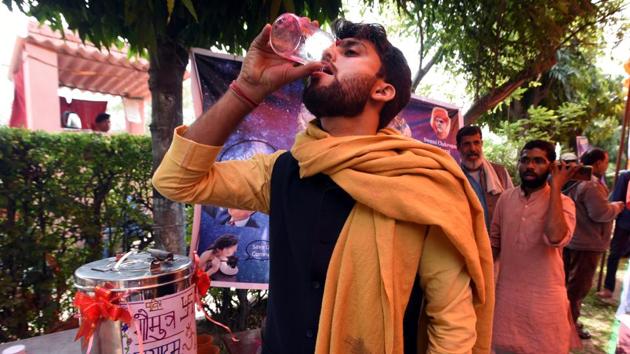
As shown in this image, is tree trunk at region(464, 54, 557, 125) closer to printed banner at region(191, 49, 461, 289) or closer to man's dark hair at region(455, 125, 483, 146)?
man's dark hair at region(455, 125, 483, 146)

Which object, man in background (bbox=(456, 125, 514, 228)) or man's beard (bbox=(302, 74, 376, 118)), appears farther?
man in background (bbox=(456, 125, 514, 228))

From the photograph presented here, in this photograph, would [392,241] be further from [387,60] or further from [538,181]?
[538,181]

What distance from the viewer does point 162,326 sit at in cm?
157

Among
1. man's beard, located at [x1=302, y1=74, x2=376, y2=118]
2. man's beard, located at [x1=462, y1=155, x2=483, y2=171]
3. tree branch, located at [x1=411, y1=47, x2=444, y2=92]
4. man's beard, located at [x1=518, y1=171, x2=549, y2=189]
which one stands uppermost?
tree branch, located at [x1=411, y1=47, x2=444, y2=92]

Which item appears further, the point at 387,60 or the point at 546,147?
the point at 546,147

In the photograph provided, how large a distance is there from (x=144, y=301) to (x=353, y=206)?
1009 millimetres

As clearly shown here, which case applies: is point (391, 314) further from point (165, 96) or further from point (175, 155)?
point (165, 96)

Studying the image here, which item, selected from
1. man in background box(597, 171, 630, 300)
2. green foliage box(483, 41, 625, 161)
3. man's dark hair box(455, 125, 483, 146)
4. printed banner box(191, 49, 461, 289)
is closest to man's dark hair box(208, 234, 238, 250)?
printed banner box(191, 49, 461, 289)

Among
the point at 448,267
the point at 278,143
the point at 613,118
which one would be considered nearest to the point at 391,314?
the point at 448,267

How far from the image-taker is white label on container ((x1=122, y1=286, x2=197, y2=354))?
1502 millimetres

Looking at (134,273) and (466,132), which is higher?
(466,132)

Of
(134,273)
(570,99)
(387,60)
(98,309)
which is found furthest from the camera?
(570,99)

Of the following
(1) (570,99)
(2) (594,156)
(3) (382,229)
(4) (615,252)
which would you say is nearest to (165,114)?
(3) (382,229)

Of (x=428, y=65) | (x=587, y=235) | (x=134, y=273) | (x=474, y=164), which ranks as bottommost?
(x=587, y=235)
